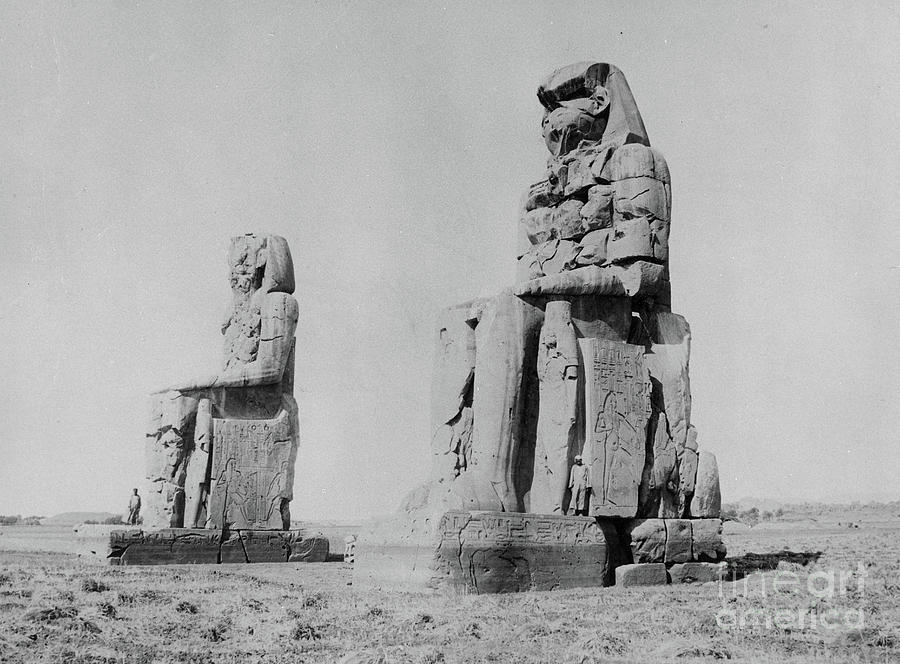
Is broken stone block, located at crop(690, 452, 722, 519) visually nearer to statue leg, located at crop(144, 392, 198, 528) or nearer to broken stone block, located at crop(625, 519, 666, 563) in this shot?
broken stone block, located at crop(625, 519, 666, 563)

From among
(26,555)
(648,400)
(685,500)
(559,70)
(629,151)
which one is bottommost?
(26,555)

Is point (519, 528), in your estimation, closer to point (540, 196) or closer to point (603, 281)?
point (603, 281)

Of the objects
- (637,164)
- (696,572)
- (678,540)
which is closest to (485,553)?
(678,540)

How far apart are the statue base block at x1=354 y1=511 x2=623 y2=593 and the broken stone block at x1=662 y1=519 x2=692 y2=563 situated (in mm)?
635

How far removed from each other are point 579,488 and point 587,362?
103cm

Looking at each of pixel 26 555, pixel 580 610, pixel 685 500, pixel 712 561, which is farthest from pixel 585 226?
pixel 26 555

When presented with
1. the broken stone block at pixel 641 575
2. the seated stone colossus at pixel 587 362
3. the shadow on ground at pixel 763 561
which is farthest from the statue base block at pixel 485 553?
the shadow on ground at pixel 763 561

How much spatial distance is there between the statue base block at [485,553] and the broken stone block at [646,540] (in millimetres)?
299

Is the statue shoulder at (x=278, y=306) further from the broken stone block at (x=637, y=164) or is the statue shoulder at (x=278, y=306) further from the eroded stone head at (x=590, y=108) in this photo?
the broken stone block at (x=637, y=164)

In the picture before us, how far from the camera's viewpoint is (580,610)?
20.8 ft

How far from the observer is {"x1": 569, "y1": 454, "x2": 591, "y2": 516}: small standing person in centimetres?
793

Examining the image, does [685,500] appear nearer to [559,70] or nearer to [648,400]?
[648,400]

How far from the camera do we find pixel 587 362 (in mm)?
8195

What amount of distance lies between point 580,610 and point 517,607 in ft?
1.31
